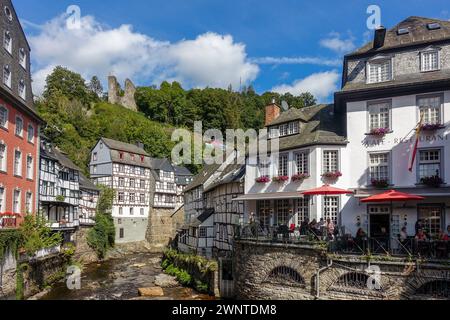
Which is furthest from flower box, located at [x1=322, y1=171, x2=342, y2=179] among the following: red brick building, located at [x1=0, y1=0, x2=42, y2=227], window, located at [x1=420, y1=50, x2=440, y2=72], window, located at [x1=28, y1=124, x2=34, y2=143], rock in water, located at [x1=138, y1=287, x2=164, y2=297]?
window, located at [x1=28, y1=124, x2=34, y2=143]

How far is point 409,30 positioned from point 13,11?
23.1 m

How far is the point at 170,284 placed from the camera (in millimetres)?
29812

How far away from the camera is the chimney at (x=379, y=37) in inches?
935

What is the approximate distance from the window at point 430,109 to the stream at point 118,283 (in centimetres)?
1473

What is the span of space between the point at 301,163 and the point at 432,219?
277 inches

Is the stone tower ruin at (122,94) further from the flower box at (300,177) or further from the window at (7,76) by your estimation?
the flower box at (300,177)

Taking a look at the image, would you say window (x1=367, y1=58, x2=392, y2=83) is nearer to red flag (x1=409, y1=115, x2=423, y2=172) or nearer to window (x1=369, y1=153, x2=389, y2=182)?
red flag (x1=409, y1=115, x2=423, y2=172)

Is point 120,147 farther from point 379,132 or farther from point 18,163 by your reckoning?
point 379,132

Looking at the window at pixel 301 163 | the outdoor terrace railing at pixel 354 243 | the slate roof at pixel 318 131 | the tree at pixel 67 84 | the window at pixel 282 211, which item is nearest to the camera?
the outdoor terrace railing at pixel 354 243

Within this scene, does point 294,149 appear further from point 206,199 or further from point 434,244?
point 206,199

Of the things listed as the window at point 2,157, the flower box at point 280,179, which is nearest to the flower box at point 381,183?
the flower box at point 280,179

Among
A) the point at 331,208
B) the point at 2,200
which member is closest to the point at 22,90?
the point at 2,200

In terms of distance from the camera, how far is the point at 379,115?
23.2 m

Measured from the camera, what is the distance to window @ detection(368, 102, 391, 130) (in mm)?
22969
